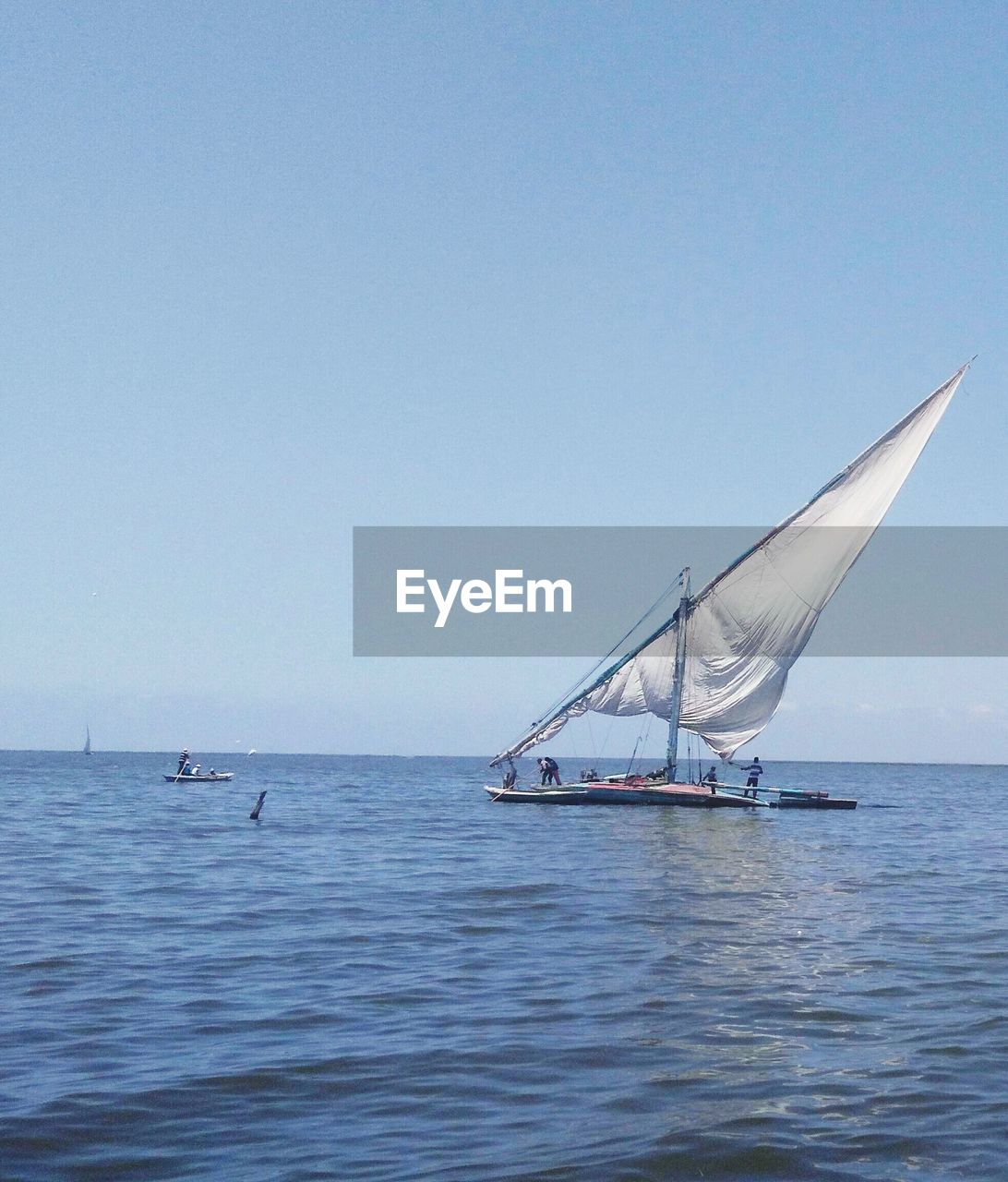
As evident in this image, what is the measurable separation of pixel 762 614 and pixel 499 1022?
4069 centimetres

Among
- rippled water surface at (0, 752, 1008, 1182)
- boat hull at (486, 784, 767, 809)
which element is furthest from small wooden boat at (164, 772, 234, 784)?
rippled water surface at (0, 752, 1008, 1182)

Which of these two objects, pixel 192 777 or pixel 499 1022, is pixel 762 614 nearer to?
pixel 499 1022

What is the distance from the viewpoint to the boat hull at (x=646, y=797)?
55562 millimetres

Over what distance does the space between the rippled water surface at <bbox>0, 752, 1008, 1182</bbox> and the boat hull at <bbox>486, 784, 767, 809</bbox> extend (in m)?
25.2

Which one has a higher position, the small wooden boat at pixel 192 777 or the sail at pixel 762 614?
the sail at pixel 762 614

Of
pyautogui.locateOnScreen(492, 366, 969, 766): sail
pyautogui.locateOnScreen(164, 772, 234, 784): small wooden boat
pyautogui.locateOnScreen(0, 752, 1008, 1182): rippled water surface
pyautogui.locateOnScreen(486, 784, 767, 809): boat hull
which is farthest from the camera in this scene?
pyautogui.locateOnScreen(164, 772, 234, 784): small wooden boat

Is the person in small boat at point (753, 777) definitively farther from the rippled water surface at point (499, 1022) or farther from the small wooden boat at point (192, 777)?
the small wooden boat at point (192, 777)

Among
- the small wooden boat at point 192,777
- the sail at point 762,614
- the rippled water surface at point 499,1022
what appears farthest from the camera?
the small wooden boat at point 192,777

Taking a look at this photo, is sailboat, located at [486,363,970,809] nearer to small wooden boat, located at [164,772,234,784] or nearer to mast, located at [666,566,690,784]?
mast, located at [666,566,690,784]

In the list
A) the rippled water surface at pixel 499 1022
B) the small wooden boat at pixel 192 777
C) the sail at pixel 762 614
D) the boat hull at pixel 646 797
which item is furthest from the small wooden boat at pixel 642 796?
the small wooden boat at pixel 192 777

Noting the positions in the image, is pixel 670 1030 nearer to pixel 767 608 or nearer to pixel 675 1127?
pixel 675 1127

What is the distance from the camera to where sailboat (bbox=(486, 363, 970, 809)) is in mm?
50344

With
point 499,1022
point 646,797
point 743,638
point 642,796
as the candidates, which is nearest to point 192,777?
point 642,796

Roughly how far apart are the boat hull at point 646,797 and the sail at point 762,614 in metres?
2.22
